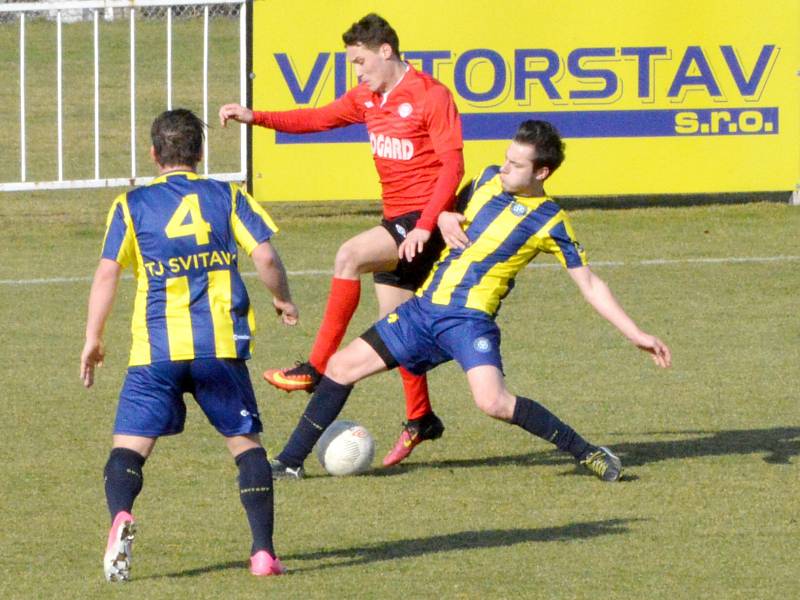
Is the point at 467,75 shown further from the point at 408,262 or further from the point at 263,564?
the point at 263,564

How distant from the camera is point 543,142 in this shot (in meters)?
6.57

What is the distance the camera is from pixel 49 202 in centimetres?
1510

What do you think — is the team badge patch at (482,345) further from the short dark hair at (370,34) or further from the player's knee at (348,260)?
the short dark hair at (370,34)

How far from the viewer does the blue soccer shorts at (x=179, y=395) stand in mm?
5492

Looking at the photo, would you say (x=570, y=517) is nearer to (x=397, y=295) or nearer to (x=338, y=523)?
(x=338, y=523)

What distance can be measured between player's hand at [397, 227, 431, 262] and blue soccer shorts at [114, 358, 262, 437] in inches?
55.9

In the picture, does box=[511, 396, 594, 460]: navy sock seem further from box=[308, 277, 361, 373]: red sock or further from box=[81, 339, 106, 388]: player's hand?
box=[81, 339, 106, 388]: player's hand

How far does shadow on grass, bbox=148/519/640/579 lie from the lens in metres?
5.79

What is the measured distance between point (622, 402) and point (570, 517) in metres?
2.05

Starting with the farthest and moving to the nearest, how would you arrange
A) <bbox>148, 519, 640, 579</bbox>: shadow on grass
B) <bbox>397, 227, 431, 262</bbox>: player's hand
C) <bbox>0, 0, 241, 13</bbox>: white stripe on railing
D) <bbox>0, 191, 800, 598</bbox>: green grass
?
<bbox>0, 0, 241, 13</bbox>: white stripe on railing < <bbox>397, 227, 431, 262</bbox>: player's hand < <bbox>148, 519, 640, 579</bbox>: shadow on grass < <bbox>0, 191, 800, 598</bbox>: green grass

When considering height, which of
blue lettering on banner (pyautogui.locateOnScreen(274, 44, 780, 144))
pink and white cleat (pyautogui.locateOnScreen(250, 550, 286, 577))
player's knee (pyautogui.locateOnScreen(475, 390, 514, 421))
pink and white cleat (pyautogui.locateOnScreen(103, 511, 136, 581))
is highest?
blue lettering on banner (pyautogui.locateOnScreen(274, 44, 780, 144))

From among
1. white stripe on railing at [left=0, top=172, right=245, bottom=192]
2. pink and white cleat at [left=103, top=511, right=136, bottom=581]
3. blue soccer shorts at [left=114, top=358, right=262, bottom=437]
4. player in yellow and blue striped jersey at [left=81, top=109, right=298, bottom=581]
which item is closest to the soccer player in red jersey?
player in yellow and blue striped jersey at [left=81, top=109, right=298, bottom=581]

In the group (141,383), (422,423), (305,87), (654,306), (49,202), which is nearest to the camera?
(141,383)

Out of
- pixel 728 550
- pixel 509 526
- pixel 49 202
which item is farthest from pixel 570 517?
pixel 49 202
